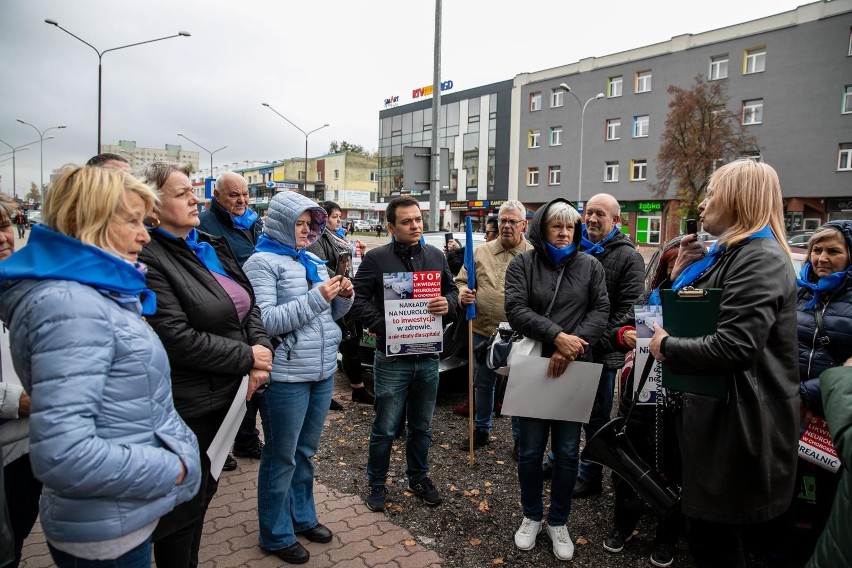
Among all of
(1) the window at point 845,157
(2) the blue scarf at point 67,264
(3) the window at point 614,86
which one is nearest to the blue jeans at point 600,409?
(2) the blue scarf at point 67,264

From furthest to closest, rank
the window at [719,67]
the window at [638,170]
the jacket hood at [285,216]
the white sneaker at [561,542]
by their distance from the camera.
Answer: the window at [638,170] < the window at [719,67] < the white sneaker at [561,542] < the jacket hood at [285,216]

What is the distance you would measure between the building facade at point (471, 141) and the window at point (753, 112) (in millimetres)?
16945

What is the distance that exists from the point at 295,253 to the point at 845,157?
33864 millimetres

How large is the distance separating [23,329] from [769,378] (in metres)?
2.69

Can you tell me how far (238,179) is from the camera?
5.04 metres

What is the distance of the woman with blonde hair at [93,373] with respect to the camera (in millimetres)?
1433

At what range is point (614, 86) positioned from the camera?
35.4m

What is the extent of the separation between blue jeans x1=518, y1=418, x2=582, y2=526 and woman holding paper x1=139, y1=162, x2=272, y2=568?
66.5 inches

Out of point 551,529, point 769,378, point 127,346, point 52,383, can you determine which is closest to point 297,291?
point 127,346

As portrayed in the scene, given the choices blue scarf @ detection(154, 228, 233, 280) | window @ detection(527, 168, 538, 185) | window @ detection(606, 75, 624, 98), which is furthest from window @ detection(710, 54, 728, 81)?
blue scarf @ detection(154, 228, 233, 280)

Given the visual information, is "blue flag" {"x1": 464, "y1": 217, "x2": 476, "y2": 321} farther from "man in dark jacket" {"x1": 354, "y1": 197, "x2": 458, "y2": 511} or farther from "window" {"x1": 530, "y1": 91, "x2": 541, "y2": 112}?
"window" {"x1": 530, "y1": 91, "x2": 541, "y2": 112}

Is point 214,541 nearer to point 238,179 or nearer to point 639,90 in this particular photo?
point 238,179

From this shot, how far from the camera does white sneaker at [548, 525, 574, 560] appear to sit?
3.09 m

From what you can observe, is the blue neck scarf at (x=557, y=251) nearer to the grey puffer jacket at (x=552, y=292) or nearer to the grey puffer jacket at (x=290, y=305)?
the grey puffer jacket at (x=552, y=292)
